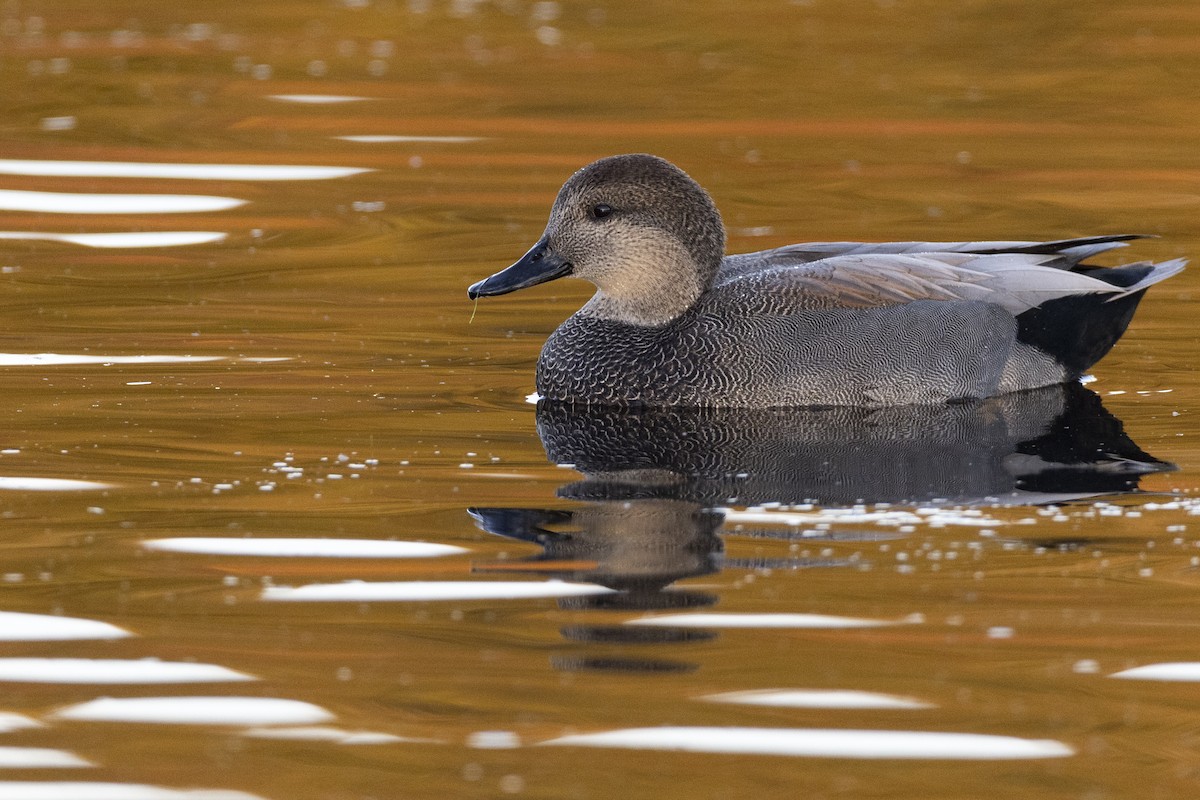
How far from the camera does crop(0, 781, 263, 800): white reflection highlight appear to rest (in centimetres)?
450

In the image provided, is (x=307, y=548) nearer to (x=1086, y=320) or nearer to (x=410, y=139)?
(x=1086, y=320)

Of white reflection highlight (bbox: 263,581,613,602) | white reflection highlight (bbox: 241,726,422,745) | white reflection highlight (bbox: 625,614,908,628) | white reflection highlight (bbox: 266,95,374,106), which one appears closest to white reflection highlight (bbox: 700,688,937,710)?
white reflection highlight (bbox: 625,614,908,628)

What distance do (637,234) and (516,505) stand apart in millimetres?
2366

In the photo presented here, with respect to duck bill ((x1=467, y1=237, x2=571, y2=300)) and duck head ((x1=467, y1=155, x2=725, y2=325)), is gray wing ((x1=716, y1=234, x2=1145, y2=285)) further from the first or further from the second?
duck bill ((x1=467, y1=237, x2=571, y2=300))

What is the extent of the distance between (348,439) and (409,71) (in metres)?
10.1

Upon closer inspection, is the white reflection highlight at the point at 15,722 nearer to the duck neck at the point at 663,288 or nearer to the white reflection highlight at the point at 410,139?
the duck neck at the point at 663,288

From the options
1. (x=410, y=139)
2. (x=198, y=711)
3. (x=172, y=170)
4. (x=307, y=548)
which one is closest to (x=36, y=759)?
(x=198, y=711)

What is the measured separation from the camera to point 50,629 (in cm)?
561

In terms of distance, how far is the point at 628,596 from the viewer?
19.0ft

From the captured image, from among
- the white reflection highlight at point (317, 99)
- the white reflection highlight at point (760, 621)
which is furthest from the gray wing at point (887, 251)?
the white reflection highlight at point (317, 99)

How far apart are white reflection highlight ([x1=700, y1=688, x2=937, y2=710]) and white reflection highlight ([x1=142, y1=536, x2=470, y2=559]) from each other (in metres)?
1.47

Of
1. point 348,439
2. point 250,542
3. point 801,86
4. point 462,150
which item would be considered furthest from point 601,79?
point 250,542

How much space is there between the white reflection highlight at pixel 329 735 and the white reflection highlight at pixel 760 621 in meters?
0.91

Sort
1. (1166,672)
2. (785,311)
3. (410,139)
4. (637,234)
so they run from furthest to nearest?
(410,139), (637,234), (785,311), (1166,672)
